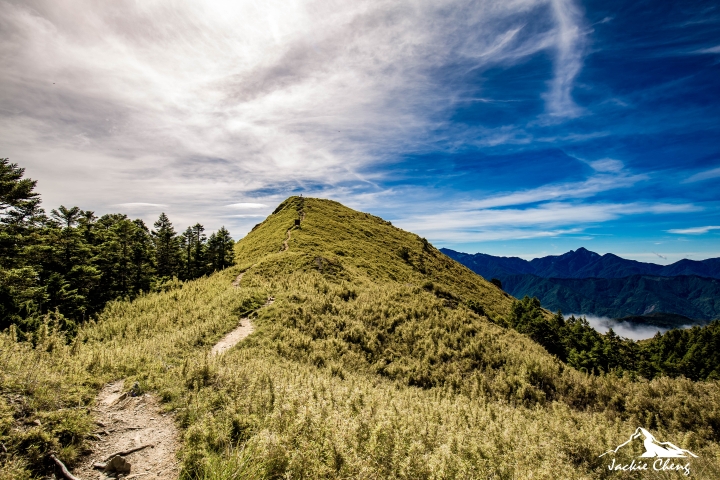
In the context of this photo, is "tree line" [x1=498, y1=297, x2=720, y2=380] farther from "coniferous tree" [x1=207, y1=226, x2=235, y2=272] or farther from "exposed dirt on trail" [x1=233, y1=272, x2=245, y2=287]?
"coniferous tree" [x1=207, y1=226, x2=235, y2=272]

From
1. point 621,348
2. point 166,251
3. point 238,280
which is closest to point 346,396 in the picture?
point 238,280

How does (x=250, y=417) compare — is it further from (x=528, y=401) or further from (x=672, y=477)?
(x=528, y=401)

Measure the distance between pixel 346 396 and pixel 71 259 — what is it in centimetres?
3289

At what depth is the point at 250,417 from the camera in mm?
7102

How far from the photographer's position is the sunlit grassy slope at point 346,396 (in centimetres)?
575

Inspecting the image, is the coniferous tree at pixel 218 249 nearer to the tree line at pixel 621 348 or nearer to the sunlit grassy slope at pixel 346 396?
the sunlit grassy slope at pixel 346 396

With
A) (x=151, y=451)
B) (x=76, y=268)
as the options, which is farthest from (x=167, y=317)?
(x=151, y=451)

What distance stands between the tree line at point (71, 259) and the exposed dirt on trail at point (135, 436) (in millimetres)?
9202

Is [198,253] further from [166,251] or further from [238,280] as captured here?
[238,280]

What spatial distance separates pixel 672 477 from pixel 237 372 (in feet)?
35.5

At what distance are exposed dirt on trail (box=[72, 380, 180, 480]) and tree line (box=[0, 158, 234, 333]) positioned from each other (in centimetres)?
920

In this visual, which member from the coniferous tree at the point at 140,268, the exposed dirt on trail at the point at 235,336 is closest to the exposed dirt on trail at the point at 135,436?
the exposed dirt on trail at the point at 235,336

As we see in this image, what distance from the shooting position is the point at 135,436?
6.61 metres
